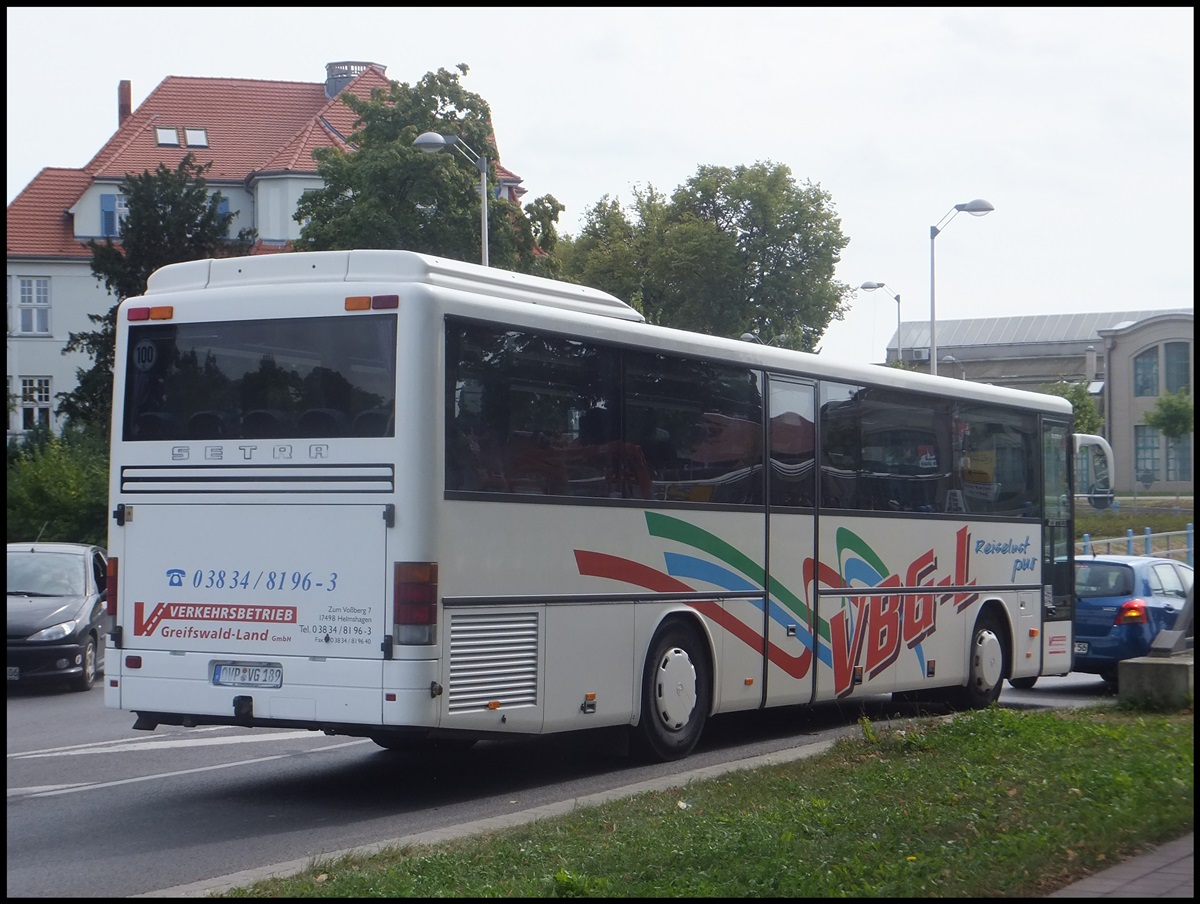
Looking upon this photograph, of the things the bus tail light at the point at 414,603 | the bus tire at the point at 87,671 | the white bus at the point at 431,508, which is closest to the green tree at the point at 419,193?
the bus tire at the point at 87,671

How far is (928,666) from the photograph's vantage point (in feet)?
50.2

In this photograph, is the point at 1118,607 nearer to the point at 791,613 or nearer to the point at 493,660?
the point at 791,613

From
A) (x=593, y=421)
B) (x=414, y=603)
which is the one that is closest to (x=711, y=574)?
(x=593, y=421)

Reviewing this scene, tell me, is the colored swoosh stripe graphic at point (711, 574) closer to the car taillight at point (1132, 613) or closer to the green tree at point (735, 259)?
the car taillight at point (1132, 613)

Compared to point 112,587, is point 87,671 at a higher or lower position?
lower

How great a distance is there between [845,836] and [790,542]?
6.01 meters

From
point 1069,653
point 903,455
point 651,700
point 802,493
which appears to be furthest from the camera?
point 1069,653

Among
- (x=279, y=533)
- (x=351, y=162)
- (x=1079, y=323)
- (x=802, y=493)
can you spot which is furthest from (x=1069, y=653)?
(x=1079, y=323)

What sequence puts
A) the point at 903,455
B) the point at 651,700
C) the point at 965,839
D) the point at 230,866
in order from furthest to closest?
the point at 903,455 < the point at 651,700 < the point at 230,866 < the point at 965,839

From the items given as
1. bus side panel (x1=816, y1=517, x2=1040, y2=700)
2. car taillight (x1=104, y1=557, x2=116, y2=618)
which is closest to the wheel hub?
bus side panel (x1=816, y1=517, x2=1040, y2=700)

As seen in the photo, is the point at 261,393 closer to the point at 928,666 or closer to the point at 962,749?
the point at 962,749

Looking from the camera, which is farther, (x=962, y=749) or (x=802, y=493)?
(x=802, y=493)

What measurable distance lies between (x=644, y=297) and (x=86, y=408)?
35224mm

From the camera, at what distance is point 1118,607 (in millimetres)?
18297
